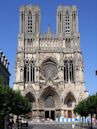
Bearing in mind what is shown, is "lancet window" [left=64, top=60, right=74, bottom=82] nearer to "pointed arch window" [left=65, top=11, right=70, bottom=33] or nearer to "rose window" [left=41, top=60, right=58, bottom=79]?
"rose window" [left=41, top=60, right=58, bottom=79]

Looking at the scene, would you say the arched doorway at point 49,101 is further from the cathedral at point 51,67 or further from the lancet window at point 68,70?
the lancet window at point 68,70

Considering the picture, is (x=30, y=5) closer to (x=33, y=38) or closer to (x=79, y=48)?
(x=33, y=38)

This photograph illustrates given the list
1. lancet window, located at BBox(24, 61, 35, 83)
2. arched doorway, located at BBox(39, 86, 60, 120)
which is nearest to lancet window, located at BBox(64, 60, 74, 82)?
arched doorway, located at BBox(39, 86, 60, 120)

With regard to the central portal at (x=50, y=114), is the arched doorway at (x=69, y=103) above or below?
above

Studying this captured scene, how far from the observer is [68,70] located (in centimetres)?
12106

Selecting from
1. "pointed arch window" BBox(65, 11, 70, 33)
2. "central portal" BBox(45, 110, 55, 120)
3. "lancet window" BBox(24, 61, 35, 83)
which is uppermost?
"pointed arch window" BBox(65, 11, 70, 33)

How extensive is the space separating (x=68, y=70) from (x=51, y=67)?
608cm

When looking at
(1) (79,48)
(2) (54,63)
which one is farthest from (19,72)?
(1) (79,48)

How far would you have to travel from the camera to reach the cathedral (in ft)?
388

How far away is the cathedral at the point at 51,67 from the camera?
388ft

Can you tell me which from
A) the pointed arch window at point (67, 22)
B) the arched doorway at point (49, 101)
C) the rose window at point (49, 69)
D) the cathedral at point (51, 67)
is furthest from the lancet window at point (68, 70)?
the pointed arch window at point (67, 22)

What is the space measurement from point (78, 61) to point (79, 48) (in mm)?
4704

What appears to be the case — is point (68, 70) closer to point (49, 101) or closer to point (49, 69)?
point (49, 69)

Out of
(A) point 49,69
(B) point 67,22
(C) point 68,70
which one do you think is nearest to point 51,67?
(A) point 49,69
